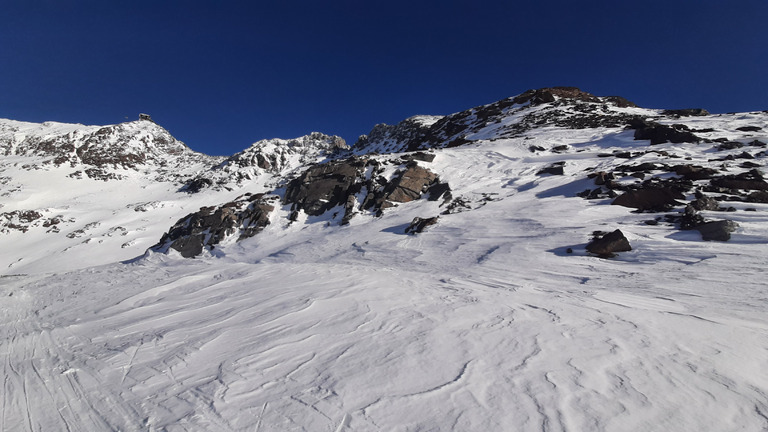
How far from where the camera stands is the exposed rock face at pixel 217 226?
723 inches

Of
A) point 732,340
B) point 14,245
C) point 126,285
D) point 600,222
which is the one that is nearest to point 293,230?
point 126,285

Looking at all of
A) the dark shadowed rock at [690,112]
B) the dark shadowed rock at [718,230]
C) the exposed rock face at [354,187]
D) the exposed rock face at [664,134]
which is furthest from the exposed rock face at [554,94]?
the dark shadowed rock at [718,230]

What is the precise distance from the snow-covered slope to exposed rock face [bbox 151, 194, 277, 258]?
3.84 meters

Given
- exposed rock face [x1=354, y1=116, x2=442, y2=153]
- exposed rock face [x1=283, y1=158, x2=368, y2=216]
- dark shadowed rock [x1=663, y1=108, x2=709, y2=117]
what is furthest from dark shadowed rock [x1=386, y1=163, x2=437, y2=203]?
exposed rock face [x1=354, y1=116, x2=442, y2=153]

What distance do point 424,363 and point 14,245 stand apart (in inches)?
2115

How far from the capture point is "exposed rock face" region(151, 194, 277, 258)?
18375 millimetres

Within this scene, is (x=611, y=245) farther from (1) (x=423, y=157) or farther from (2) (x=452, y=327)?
(1) (x=423, y=157)

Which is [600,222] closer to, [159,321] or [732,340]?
[732,340]

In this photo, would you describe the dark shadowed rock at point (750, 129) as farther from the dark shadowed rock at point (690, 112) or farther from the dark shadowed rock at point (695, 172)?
the dark shadowed rock at point (690, 112)

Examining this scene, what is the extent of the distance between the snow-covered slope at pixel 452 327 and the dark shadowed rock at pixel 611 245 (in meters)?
0.25

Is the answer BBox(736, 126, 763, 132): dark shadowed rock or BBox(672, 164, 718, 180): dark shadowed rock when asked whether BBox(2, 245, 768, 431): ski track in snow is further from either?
BBox(736, 126, 763, 132): dark shadowed rock

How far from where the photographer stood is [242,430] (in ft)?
10.2

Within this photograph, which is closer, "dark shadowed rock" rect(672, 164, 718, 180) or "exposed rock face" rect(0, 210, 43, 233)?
"dark shadowed rock" rect(672, 164, 718, 180)

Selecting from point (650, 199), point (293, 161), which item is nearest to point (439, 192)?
point (650, 199)
